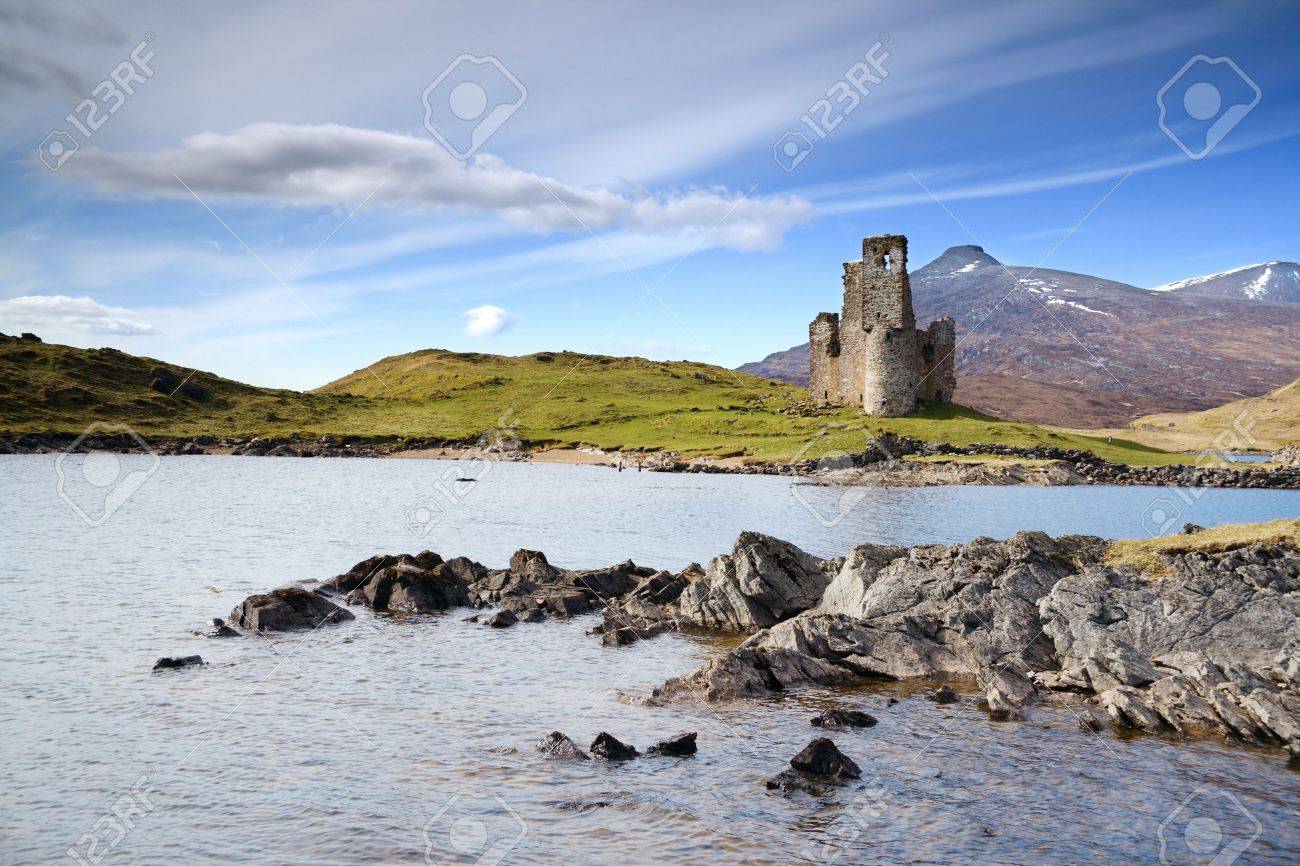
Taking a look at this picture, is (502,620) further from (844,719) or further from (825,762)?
(825,762)

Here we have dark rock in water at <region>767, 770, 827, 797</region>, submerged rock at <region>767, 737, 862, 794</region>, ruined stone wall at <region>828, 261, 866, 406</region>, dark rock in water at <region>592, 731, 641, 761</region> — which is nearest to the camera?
dark rock in water at <region>767, 770, 827, 797</region>

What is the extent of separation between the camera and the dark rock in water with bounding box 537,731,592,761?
16.0 m

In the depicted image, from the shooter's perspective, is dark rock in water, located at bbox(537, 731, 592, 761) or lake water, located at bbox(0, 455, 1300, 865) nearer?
lake water, located at bbox(0, 455, 1300, 865)

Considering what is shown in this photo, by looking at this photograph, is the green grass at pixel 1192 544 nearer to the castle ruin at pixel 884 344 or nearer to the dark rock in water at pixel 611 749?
the dark rock in water at pixel 611 749

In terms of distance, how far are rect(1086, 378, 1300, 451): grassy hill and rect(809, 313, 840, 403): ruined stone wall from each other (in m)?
68.6

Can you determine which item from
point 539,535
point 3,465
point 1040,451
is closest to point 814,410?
point 1040,451

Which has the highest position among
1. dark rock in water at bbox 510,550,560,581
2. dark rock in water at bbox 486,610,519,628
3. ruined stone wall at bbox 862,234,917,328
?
ruined stone wall at bbox 862,234,917,328

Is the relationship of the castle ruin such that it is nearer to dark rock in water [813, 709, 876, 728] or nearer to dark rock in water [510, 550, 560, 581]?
dark rock in water [510, 550, 560, 581]

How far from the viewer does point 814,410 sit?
337 ft

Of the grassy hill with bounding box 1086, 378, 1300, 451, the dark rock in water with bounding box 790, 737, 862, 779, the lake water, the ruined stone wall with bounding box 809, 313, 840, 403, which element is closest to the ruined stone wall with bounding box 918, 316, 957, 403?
the ruined stone wall with bounding box 809, 313, 840, 403

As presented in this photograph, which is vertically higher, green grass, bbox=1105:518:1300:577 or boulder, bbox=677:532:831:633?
green grass, bbox=1105:518:1300:577

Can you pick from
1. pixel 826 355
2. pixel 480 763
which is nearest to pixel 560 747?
pixel 480 763

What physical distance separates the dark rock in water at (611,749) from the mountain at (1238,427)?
484 ft

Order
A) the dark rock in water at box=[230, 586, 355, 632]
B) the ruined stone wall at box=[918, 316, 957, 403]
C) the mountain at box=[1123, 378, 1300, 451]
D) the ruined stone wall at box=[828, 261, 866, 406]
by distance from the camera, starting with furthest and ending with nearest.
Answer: the mountain at box=[1123, 378, 1300, 451] < the ruined stone wall at box=[918, 316, 957, 403] < the ruined stone wall at box=[828, 261, 866, 406] < the dark rock in water at box=[230, 586, 355, 632]
